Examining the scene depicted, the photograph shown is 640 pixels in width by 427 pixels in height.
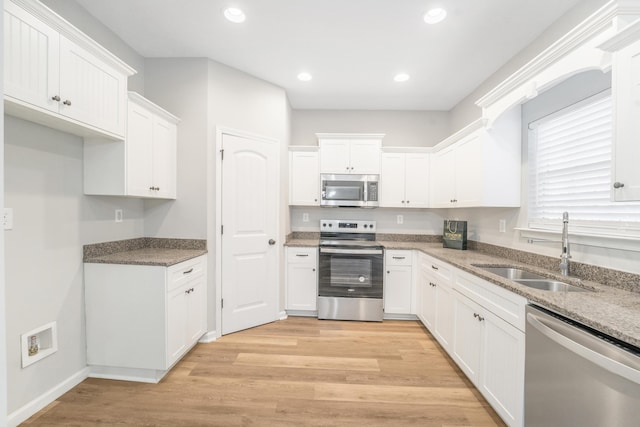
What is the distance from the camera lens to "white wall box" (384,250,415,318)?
10.7 ft

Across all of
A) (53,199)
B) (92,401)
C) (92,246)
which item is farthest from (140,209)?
(92,401)

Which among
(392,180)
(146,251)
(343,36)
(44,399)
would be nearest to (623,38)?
(343,36)

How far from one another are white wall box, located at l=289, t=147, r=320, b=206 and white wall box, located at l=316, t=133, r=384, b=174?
0.13 m

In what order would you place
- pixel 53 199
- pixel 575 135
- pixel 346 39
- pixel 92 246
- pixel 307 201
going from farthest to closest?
1. pixel 307 201
2. pixel 346 39
3. pixel 92 246
4. pixel 575 135
5. pixel 53 199

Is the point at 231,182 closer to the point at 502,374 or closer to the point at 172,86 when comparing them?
the point at 172,86

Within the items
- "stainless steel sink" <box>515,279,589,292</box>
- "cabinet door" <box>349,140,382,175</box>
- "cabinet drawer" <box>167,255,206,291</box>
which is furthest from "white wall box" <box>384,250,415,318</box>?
"cabinet drawer" <box>167,255,206,291</box>

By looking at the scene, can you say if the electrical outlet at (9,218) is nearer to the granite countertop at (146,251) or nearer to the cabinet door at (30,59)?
the granite countertop at (146,251)

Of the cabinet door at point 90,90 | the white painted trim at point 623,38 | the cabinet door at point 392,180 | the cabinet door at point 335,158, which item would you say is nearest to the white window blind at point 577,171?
the white painted trim at point 623,38

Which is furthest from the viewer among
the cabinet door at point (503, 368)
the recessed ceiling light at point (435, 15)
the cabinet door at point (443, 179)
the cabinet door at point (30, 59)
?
the cabinet door at point (443, 179)

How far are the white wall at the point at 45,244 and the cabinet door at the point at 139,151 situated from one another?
34 cm

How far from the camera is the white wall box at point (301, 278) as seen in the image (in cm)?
331

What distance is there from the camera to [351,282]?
3240 mm

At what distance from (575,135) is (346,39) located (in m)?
1.94

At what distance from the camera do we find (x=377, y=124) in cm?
396
